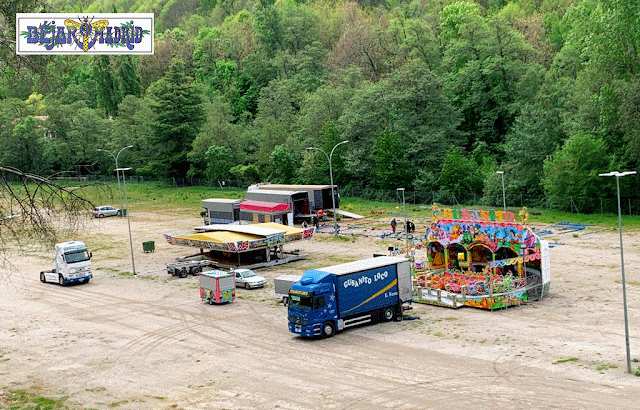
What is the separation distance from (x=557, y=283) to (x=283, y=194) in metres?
33.3

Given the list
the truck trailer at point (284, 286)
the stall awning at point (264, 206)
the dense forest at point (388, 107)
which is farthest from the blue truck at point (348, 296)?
the stall awning at point (264, 206)

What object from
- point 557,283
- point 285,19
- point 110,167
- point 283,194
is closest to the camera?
point 557,283

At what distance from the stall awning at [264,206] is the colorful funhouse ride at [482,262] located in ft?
85.9

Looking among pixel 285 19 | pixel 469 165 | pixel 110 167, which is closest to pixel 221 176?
pixel 110 167

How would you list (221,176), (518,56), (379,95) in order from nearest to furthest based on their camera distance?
(379,95) < (518,56) < (221,176)

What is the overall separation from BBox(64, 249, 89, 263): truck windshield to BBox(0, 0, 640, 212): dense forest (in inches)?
265

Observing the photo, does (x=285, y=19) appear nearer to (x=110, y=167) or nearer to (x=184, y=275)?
(x=110, y=167)

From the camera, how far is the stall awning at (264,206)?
7094 centimetres

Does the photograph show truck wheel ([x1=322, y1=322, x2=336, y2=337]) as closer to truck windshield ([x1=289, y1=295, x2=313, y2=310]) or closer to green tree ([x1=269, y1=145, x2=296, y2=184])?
truck windshield ([x1=289, y1=295, x2=313, y2=310])

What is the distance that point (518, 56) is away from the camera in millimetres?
101625

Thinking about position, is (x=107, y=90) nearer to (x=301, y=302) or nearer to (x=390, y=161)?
(x=390, y=161)

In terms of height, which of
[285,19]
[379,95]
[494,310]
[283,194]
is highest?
[285,19]

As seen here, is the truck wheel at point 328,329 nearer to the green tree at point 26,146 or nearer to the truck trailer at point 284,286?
the truck trailer at point 284,286

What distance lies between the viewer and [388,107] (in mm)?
93562
